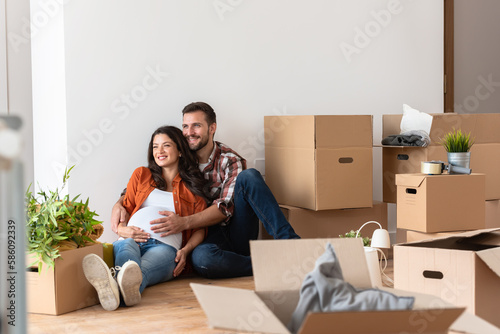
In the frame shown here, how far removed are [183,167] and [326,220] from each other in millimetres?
842

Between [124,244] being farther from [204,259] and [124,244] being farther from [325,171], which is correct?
[325,171]

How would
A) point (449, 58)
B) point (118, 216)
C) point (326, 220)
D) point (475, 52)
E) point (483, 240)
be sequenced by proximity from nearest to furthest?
point (483, 240) < point (118, 216) < point (326, 220) < point (449, 58) < point (475, 52)

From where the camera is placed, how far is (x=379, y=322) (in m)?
1.09

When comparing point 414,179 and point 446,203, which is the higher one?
point 414,179

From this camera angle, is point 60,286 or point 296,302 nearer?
point 296,302

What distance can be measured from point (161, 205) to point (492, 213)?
1.86 m

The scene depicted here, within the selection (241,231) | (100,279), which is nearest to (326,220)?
(241,231)

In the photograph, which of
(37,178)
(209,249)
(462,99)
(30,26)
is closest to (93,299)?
(209,249)

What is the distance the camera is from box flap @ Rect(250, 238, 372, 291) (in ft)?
4.46

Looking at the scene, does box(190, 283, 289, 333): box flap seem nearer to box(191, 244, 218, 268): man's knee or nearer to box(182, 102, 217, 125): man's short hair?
box(191, 244, 218, 268): man's knee

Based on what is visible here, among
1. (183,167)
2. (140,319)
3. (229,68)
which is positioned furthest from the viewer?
(229,68)

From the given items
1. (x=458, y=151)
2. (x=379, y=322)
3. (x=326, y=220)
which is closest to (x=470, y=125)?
(x=458, y=151)

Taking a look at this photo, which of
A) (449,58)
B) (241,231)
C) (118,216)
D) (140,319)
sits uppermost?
(449,58)

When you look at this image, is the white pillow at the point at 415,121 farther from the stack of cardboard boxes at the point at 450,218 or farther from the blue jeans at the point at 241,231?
the blue jeans at the point at 241,231
